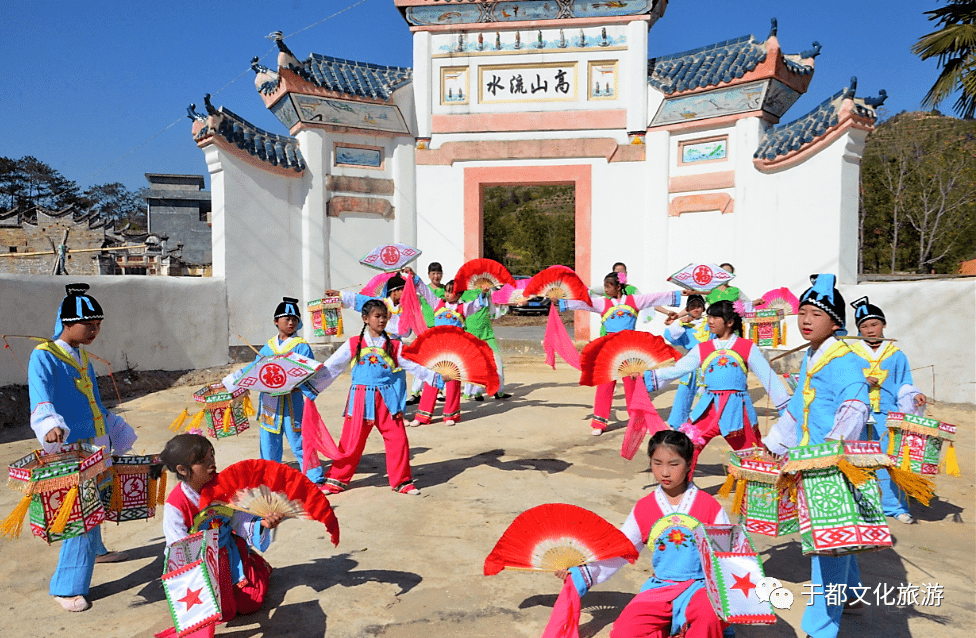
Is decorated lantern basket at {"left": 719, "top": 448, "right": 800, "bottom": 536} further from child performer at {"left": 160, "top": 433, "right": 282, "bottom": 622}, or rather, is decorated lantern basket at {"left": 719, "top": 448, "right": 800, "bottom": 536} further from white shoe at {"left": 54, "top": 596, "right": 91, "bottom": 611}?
white shoe at {"left": 54, "top": 596, "right": 91, "bottom": 611}

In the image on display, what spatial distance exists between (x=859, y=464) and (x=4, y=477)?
20.5 feet

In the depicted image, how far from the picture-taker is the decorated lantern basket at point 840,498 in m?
2.55

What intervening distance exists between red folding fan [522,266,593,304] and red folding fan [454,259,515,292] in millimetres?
1000

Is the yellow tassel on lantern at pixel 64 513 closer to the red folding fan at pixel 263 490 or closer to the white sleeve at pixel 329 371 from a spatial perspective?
the red folding fan at pixel 263 490

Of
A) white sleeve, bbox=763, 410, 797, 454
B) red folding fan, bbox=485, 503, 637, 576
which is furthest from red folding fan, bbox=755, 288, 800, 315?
red folding fan, bbox=485, 503, 637, 576

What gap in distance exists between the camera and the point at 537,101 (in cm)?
1203

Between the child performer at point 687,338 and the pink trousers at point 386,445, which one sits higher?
the child performer at point 687,338

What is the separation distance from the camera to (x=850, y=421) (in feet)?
9.39

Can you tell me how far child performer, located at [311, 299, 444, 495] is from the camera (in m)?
5.02

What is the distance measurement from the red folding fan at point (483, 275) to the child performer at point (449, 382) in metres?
0.14

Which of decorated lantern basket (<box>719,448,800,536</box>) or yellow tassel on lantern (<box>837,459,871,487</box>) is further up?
yellow tassel on lantern (<box>837,459,871,487</box>)

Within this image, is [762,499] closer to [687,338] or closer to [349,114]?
[687,338]

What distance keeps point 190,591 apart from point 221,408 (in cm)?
217

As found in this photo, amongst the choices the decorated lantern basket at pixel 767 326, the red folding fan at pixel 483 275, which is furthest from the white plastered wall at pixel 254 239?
the decorated lantern basket at pixel 767 326
